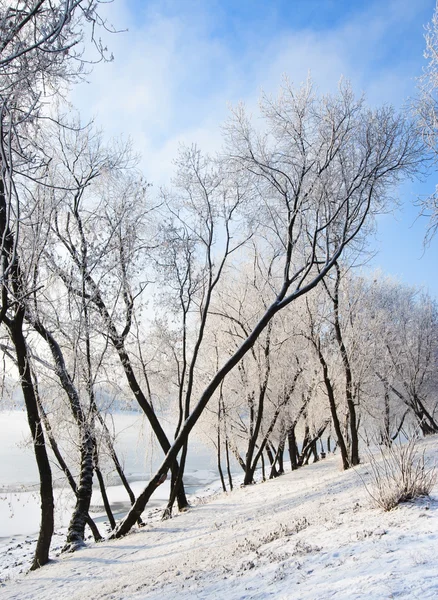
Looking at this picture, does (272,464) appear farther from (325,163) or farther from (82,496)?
(325,163)

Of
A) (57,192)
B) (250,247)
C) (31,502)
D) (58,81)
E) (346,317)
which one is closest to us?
(58,81)

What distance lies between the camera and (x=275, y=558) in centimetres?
409

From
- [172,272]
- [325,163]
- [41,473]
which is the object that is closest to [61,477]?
[41,473]

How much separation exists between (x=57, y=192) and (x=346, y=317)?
32.1 feet

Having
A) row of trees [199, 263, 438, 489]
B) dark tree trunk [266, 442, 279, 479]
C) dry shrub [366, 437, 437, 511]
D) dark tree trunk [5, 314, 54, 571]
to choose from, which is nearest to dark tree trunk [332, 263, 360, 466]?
row of trees [199, 263, 438, 489]

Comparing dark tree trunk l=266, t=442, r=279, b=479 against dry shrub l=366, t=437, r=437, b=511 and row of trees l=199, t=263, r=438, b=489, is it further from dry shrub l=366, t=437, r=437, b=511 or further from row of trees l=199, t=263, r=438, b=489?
dry shrub l=366, t=437, r=437, b=511

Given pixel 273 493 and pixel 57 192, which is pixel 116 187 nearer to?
pixel 57 192

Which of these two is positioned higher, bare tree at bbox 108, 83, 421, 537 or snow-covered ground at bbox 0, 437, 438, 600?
bare tree at bbox 108, 83, 421, 537

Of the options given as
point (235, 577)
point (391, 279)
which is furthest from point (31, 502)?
point (391, 279)

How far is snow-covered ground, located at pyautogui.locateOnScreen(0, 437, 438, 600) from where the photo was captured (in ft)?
10.1

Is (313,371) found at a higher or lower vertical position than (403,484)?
higher

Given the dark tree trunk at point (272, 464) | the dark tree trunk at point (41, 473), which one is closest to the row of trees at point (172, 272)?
the dark tree trunk at point (41, 473)

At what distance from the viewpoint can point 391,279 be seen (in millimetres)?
27125

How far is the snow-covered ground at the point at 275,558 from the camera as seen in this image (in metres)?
3.07
